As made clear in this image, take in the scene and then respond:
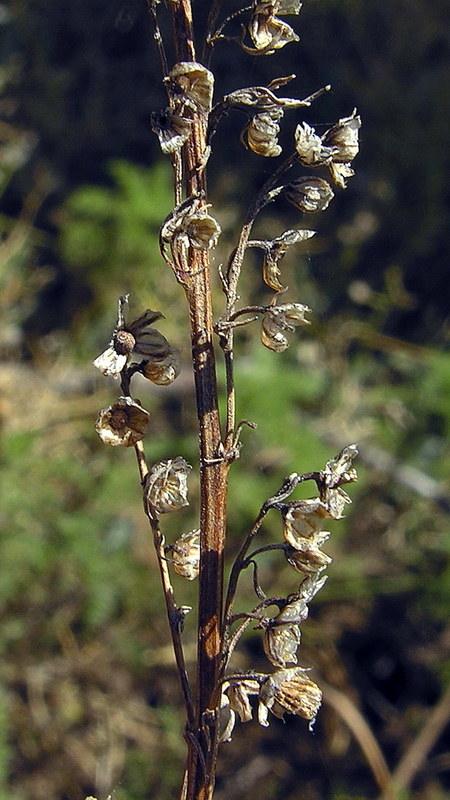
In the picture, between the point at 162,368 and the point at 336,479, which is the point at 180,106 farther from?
the point at 336,479

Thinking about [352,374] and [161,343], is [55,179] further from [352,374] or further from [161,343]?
[161,343]

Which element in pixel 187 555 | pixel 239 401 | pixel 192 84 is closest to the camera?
pixel 192 84

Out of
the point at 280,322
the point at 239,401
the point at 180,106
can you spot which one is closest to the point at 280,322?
the point at 280,322

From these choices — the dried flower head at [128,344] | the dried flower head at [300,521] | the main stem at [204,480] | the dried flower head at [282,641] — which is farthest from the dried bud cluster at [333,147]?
the dried flower head at [282,641]

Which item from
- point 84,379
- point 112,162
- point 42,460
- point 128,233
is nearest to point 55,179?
point 112,162

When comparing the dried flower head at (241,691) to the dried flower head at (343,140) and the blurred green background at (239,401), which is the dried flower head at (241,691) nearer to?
the dried flower head at (343,140)

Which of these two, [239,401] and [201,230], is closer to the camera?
[201,230]

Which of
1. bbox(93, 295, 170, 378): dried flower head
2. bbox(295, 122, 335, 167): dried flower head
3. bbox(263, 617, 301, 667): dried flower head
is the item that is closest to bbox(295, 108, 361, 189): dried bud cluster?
bbox(295, 122, 335, 167): dried flower head
